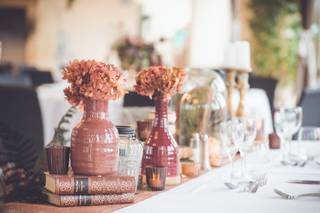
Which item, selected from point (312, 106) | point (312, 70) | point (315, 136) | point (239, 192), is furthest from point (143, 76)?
point (312, 70)

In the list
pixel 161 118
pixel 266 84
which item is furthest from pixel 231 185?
pixel 266 84

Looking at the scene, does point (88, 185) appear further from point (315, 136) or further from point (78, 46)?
point (78, 46)

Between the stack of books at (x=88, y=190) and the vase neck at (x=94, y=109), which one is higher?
the vase neck at (x=94, y=109)

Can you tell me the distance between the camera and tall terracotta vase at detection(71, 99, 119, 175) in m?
1.38

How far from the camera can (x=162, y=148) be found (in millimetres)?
1638

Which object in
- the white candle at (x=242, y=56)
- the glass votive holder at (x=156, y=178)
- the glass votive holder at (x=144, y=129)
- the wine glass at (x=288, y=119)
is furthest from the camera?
the white candle at (x=242, y=56)

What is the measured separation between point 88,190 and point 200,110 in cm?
98

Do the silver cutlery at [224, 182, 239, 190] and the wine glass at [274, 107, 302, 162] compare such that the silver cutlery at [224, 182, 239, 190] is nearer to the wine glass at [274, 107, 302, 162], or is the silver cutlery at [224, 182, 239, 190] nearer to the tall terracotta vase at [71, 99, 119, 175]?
the tall terracotta vase at [71, 99, 119, 175]

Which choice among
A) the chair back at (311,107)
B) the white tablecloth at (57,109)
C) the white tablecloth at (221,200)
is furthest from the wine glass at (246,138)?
the chair back at (311,107)

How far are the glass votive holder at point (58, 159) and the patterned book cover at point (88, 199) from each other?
0.07m

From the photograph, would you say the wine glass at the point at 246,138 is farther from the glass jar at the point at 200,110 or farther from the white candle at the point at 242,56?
the white candle at the point at 242,56

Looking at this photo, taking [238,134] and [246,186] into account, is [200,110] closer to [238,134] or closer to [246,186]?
[238,134]

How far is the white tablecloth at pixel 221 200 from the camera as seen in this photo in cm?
130

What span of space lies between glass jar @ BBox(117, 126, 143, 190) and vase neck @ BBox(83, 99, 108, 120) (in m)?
0.11
